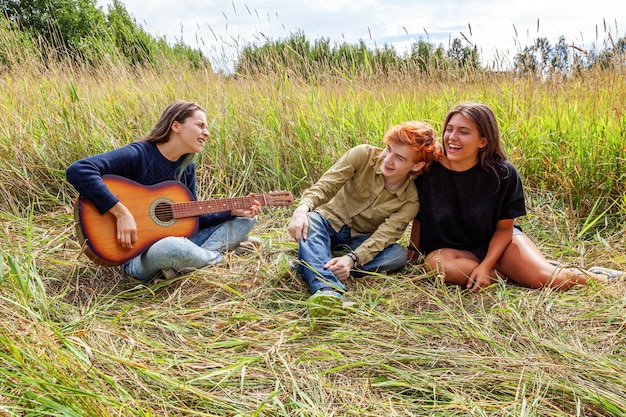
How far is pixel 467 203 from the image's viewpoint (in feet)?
8.86

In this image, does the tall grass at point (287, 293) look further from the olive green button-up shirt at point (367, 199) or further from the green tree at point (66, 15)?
the green tree at point (66, 15)

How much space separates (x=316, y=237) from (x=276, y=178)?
1391mm

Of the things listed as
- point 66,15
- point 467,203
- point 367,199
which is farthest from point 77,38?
point 467,203

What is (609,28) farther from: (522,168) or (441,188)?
(441,188)

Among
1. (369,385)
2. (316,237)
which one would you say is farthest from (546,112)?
(369,385)

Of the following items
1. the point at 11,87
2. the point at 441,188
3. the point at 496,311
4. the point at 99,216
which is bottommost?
the point at 496,311

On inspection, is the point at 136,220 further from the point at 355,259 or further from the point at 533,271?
the point at 533,271

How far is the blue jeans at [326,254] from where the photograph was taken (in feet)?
8.07

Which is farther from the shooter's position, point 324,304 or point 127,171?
point 127,171

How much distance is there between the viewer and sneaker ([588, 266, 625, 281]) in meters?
2.65

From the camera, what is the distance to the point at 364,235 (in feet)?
9.57

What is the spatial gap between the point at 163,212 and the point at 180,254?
254 mm

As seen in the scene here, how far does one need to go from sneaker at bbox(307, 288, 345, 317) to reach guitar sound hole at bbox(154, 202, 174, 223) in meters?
0.92

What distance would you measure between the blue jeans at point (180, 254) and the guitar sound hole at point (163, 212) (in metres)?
0.14
